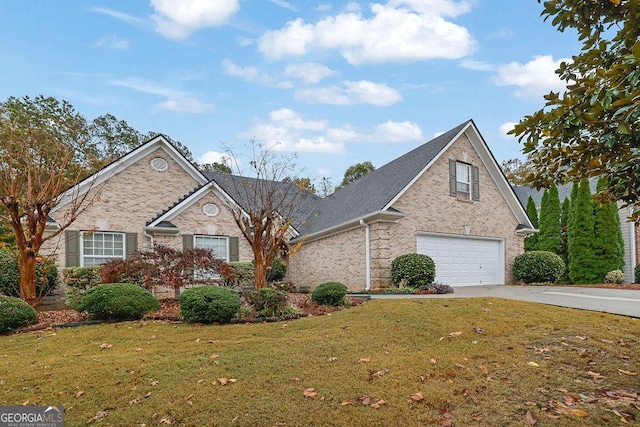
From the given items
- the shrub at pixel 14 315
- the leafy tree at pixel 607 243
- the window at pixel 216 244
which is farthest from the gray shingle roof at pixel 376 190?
the shrub at pixel 14 315

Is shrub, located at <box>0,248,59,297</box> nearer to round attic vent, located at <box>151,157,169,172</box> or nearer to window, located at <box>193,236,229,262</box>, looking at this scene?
window, located at <box>193,236,229,262</box>

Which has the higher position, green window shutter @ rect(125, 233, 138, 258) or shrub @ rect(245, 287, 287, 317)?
green window shutter @ rect(125, 233, 138, 258)

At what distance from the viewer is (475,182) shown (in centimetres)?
1642

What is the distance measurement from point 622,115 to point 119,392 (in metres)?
5.75

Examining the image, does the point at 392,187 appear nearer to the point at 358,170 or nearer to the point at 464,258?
the point at 464,258

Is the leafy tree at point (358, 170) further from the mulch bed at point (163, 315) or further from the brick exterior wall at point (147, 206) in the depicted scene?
the mulch bed at point (163, 315)

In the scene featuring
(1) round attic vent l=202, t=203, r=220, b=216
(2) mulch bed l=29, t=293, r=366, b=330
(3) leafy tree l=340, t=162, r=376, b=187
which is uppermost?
(3) leafy tree l=340, t=162, r=376, b=187

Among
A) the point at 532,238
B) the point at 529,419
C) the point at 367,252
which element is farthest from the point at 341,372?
the point at 532,238

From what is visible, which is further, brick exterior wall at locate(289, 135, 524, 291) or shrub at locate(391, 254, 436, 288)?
brick exterior wall at locate(289, 135, 524, 291)

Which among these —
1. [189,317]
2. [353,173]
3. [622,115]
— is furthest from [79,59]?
[353,173]

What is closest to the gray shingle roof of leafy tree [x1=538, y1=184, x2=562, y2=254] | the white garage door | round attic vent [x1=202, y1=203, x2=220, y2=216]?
the white garage door

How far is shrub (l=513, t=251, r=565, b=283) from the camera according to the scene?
1609 centimetres

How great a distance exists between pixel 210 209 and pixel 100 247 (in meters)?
4.20

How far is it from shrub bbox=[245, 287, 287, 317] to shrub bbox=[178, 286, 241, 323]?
70cm
